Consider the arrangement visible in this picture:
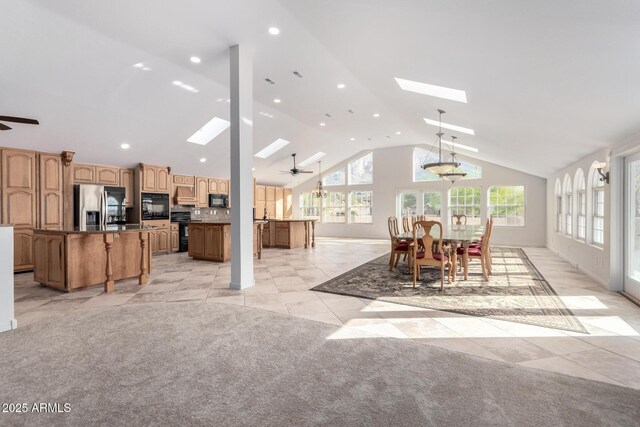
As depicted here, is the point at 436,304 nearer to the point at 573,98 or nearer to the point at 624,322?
the point at 624,322

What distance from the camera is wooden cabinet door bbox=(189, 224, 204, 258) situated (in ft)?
24.2

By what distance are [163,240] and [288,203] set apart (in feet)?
20.3

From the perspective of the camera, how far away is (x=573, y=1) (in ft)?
6.34

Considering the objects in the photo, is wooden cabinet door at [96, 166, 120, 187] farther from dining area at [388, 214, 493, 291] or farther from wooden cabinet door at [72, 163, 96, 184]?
dining area at [388, 214, 493, 291]

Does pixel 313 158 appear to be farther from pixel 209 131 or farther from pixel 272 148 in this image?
pixel 209 131

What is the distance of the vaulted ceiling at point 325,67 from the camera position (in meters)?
2.51

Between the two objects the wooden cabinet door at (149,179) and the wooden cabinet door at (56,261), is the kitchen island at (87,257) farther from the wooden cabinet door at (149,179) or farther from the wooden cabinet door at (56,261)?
the wooden cabinet door at (149,179)

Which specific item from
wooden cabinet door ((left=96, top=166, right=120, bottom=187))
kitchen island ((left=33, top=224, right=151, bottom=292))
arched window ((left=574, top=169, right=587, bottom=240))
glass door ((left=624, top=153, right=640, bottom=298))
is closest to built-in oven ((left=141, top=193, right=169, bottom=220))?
wooden cabinet door ((left=96, top=166, right=120, bottom=187))

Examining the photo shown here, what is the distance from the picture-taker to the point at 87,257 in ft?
15.0

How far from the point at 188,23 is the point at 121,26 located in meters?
0.88

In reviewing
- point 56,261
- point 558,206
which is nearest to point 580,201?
point 558,206

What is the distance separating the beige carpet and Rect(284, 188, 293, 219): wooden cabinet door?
1074 centimetres

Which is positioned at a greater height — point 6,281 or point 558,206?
point 558,206

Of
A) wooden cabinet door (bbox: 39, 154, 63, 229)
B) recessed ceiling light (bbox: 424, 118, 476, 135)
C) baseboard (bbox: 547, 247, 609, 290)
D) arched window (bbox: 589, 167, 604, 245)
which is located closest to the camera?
baseboard (bbox: 547, 247, 609, 290)
